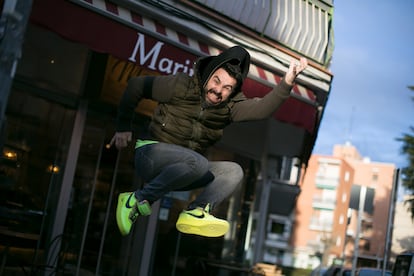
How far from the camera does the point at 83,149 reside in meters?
9.66

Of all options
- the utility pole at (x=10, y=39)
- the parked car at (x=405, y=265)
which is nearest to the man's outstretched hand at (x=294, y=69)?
the utility pole at (x=10, y=39)

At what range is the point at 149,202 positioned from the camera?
3.56 m

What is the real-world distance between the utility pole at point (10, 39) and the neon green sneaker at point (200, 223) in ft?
3.90

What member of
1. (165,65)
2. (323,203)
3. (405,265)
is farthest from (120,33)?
(323,203)

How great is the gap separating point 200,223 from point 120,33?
11.7ft

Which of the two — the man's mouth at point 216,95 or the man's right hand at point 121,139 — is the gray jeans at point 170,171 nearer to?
the man's right hand at point 121,139

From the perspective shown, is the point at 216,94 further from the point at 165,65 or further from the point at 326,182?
the point at 326,182

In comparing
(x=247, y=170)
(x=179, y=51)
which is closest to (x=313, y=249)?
(x=247, y=170)

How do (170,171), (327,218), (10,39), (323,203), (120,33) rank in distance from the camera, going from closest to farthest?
(10,39), (170,171), (120,33), (327,218), (323,203)

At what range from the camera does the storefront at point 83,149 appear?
27.5 feet

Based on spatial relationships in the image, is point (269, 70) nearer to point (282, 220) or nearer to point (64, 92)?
point (64, 92)

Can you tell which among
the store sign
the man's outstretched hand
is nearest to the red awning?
the store sign

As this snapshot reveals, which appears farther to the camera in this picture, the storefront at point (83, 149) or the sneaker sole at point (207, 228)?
the storefront at point (83, 149)

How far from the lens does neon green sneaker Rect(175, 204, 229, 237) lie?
11.7 ft
